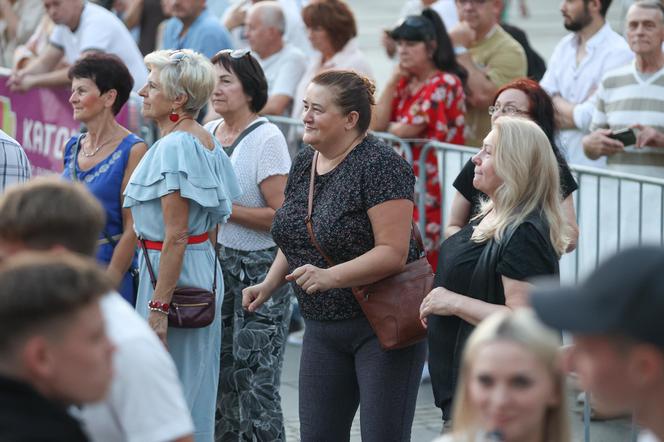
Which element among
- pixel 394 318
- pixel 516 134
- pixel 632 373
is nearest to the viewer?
pixel 632 373

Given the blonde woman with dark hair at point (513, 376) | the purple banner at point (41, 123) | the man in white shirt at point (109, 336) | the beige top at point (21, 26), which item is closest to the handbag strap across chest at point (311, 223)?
the man in white shirt at point (109, 336)

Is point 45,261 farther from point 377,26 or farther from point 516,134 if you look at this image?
point 377,26

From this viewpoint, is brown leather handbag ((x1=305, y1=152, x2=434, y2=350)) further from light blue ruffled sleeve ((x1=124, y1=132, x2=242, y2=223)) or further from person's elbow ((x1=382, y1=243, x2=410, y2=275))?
light blue ruffled sleeve ((x1=124, y1=132, x2=242, y2=223))

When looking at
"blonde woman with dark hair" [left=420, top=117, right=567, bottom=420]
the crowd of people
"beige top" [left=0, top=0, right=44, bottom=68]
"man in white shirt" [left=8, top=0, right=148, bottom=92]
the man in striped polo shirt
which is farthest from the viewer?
"beige top" [left=0, top=0, right=44, bottom=68]

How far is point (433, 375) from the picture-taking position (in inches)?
178

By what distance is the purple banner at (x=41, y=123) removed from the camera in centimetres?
841

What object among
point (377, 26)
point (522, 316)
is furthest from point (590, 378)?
point (377, 26)

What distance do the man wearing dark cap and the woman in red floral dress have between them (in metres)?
5.18

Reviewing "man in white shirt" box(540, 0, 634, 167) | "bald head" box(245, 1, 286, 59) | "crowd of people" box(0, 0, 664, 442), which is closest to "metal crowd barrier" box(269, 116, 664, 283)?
"crowd of people" box(0, 0, 664, 442)

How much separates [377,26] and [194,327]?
75.0 ft

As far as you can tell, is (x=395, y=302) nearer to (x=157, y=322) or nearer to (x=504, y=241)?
(x=504, y=241)

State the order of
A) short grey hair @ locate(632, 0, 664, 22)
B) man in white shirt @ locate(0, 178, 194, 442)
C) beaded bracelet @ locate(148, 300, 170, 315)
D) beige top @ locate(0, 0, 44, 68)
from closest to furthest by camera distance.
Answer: man in white shirt @ locate(0, 178, 194, 442) → beaded bracelet @ locate(148, 300, 170, 315) → short grey hair @ locate(632, 0, 664, 22) → beige top @ locate(0, 0, 44, 68)

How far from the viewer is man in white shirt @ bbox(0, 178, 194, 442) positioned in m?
2.76

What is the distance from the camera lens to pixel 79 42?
29.1 feet
